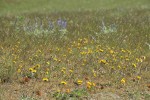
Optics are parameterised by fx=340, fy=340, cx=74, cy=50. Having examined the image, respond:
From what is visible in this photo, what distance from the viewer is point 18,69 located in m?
8.05

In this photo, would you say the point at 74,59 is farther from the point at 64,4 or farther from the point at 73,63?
the point at 64,4

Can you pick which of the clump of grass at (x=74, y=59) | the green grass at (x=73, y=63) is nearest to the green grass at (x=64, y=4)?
the green grass at (x=73, y=63)

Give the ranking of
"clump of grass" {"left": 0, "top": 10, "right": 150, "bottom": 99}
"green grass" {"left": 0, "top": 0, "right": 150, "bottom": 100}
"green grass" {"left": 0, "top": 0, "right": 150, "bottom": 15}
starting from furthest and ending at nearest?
"green grass" {"left": 0, "top": 0, "right": 150, "bottom": 15}
"clump of grass" {"left": 0, "top": 10, "right": 150, "bottom": 99}
"green grass" {"left": 0, "top": 0, "right": 150, "bottom": 100}

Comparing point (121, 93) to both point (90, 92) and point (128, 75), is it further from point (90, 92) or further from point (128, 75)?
point (128, 75)

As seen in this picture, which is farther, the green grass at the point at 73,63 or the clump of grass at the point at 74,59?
the clump of grass at the point at 74,59

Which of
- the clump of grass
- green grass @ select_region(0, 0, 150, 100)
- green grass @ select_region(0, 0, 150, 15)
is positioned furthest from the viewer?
green grass @ select_region(0, 0, 150, 15)

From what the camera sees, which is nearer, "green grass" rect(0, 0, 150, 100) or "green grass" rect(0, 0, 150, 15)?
"green grass" rect(0, 0, 150, 100)

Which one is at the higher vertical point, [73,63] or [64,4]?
[64,4]

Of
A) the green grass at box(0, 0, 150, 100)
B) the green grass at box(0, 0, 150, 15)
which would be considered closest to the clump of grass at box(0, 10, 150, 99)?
the green grass at box(0, 0, 150, 100)

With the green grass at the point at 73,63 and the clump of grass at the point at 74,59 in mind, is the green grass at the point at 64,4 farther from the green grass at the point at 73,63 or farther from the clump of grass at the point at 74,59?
the clump of grass at the point at 74,59

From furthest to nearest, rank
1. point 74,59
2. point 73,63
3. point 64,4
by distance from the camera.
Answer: point 64,4, point 74,59, point 73,63

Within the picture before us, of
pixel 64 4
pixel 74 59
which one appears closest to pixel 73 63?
pixel 74 59

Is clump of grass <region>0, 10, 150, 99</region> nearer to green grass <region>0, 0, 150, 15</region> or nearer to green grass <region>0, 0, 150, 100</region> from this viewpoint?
green grass <region>0, 0, 150, 100</region>

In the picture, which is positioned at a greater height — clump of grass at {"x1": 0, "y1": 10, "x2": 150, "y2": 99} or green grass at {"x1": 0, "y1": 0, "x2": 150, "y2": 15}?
green grass at {"x1": 0, "y1": 0, "x2": 150, "y2": 15}
